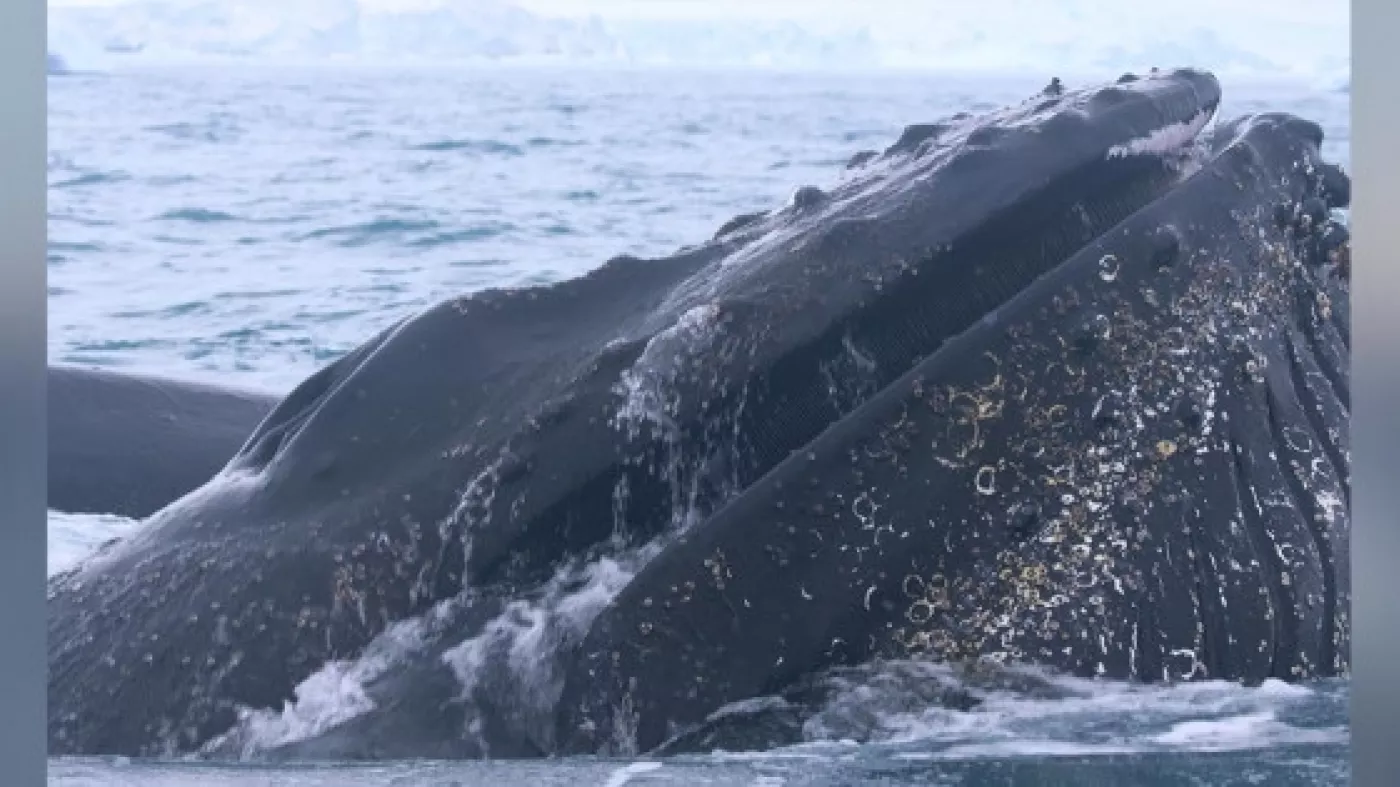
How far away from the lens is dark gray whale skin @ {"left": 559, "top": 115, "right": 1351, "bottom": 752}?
4.33m

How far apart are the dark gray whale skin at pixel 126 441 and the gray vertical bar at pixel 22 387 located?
161 inches

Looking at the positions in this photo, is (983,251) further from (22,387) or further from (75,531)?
(75,531)

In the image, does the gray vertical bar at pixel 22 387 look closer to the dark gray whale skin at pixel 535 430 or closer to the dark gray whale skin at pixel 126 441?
the dark gray whale skin at pixel 535 430

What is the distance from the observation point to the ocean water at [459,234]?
4.41m

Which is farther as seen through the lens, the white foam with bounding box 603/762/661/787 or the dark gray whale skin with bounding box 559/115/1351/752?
the dark gray whale skin with bounding box 559/115/1351/752

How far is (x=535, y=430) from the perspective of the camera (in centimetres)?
452

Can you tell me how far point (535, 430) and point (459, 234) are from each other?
19.1m

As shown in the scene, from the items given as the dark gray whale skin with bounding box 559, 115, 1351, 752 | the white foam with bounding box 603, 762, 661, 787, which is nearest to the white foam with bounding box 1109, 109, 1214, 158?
the dark gray whale skin with bounding box 559, 115, 1351, 752

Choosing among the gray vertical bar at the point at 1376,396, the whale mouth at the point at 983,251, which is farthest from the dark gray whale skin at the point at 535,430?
the gray vertical bar at the point at 1376,396

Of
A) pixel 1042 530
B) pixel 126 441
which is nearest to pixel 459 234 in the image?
pixel 126 441

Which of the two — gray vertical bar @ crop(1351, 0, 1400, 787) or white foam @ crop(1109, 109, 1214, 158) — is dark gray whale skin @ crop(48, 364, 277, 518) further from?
gray vertical bar @ crop(1351, 0, 1400, 787)

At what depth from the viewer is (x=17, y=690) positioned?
2625 mm

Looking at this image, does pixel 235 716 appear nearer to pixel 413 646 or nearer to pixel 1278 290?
pixel 413 646

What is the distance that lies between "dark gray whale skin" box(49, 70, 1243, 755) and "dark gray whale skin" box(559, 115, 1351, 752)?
0.16m
